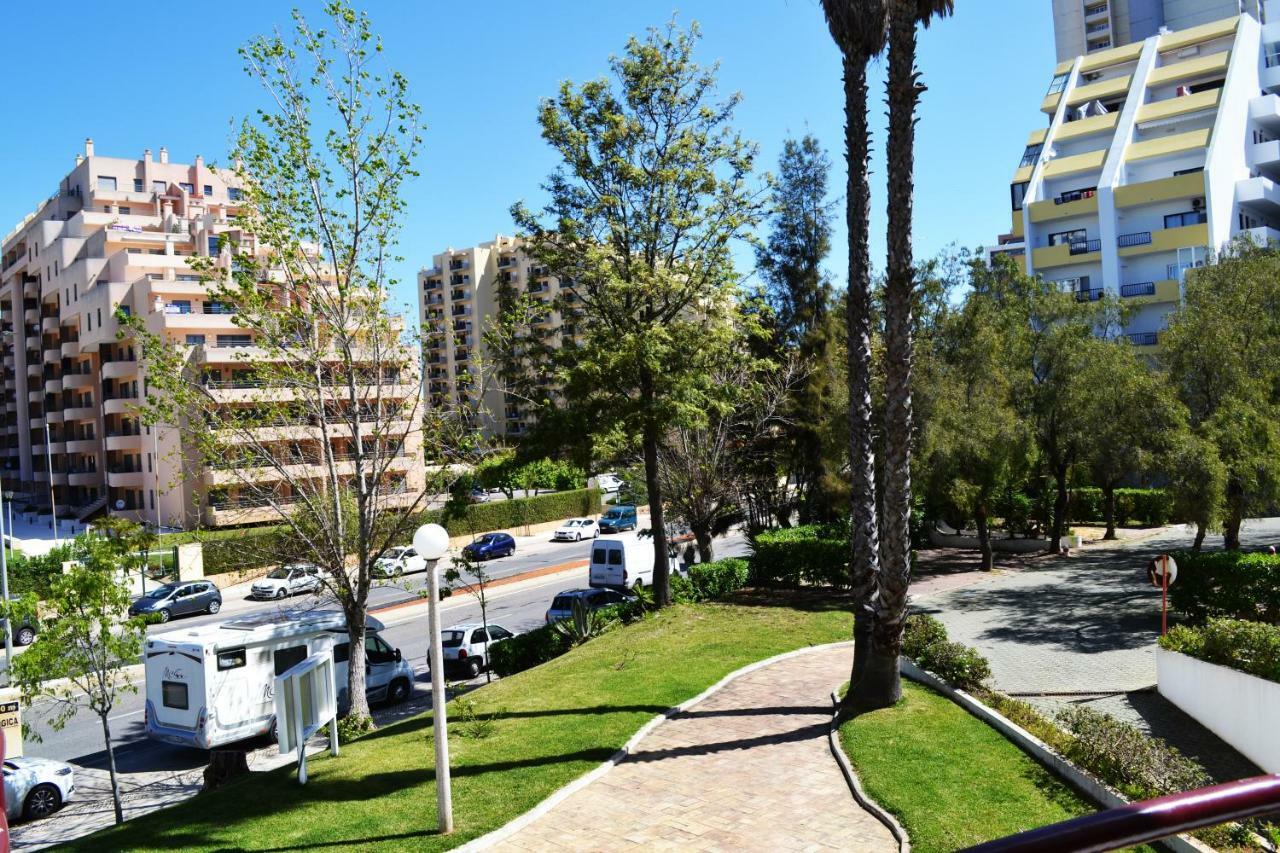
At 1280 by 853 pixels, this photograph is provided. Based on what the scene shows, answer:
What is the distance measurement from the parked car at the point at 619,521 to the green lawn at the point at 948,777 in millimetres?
39408

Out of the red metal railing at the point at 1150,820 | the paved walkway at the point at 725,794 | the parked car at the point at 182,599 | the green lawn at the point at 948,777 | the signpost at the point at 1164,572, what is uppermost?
the red metal railing at the point at 1150,820

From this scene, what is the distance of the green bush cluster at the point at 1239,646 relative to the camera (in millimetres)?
12180

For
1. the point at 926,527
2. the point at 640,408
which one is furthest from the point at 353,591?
the point at 926,527

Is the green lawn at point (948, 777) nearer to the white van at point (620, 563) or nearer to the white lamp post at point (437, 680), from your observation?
the white lamp post at point (437, 680)

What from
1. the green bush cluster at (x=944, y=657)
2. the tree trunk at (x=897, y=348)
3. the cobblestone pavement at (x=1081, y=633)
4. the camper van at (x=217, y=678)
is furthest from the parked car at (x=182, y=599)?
the tree trunk at (x=897, y=348)

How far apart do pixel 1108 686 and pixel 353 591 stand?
1318 cm

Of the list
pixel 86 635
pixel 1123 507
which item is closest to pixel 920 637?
pixel 86 635

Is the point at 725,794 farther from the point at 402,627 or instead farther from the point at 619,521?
the point at 619,521

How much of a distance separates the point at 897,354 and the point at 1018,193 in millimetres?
48741

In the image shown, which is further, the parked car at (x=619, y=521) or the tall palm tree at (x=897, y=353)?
the parked car at (x=619, y=521)

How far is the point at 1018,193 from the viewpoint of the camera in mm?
55844

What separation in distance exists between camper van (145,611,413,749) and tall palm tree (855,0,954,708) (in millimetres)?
9599

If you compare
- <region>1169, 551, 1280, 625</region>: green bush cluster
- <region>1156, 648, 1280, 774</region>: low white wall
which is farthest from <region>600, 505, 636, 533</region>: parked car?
<region>1156, 648, 1280, 774</region>: low white wall

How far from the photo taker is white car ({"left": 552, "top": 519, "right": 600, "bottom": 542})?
50.1 meters
